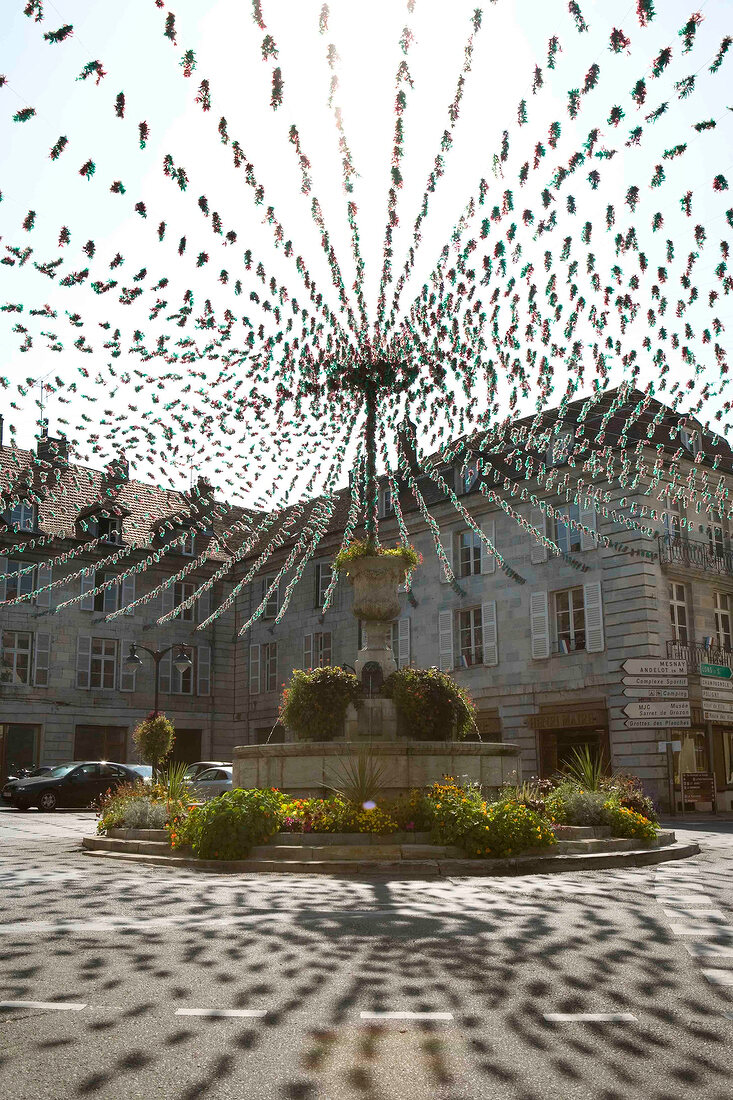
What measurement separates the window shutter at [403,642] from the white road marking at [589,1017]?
27.4 metres

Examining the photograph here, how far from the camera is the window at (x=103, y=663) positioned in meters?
37.2

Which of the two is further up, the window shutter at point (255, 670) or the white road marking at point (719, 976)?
the window shutter at point (255, 670)

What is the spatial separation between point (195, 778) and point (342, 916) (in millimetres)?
16232

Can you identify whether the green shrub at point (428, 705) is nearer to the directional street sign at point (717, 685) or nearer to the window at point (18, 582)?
the directional street sign at point (717, 685)

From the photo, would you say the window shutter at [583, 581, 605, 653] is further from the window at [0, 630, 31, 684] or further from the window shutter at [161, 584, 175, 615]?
the window at [0, 630, 31, 684]

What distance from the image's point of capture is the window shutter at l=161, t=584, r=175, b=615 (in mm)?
39625

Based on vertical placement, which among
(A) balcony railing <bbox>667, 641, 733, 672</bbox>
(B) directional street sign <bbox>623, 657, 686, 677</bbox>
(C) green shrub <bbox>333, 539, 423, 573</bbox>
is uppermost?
(C) green shrub <bbox>333, 539, 423, 573</bbox>

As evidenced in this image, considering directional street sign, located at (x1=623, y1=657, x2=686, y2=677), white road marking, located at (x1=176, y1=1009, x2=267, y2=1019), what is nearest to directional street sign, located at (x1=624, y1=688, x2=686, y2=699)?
directional street sign, located at (x1=623, y1=657, x2=686, y2=677)

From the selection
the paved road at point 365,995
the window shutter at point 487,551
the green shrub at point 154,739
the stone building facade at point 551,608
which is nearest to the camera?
the paved road at point 365,995

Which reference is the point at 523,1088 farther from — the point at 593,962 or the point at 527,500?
the point at 527,500

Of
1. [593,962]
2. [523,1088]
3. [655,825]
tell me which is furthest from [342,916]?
[655,825]

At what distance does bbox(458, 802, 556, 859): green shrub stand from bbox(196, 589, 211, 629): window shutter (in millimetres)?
30972

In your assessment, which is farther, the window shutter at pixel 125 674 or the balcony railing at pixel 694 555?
the window shutter at pixel 125 674

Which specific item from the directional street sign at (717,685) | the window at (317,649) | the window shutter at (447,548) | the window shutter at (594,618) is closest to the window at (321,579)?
the window at (317,649)
